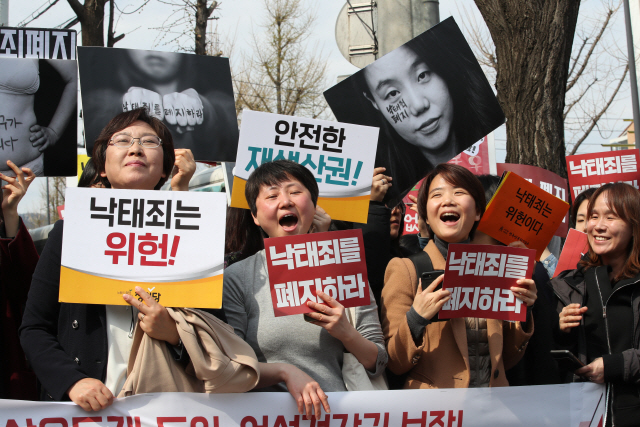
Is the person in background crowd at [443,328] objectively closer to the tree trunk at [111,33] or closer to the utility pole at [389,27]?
the utility pole at [389,27]

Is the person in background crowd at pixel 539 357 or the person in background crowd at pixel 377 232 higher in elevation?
the person in background crowd at pixel 377 232

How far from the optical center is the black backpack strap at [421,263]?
116 inches

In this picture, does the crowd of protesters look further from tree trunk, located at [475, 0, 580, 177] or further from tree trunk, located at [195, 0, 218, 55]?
tree trunk, located at [195, 0, 218, 55]

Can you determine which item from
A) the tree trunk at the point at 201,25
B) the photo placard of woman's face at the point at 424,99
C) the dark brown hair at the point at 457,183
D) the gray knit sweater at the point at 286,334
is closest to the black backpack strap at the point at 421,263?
the dark brown hair at the point at 457,183

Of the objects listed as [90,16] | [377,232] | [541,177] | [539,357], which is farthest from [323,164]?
[90,16]

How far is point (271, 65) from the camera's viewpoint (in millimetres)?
24297

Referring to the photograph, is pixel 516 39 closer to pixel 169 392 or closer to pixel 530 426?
pixel 530 426

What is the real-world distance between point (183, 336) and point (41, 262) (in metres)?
0.65

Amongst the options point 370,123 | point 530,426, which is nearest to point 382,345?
point 530,426

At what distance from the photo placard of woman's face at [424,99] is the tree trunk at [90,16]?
6968 millimetres

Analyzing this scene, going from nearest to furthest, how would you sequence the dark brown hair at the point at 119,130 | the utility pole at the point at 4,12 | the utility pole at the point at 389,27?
the dark brown hair at the point at 119,130 → the utility pole at the point at 389,27 → the utility pole at the point at 4,12

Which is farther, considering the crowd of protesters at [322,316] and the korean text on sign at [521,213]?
the korean text on sign at [521,213]

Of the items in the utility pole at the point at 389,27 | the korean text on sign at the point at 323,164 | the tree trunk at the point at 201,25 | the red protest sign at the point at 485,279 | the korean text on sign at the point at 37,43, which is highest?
the tree trunk at the point at 201,25

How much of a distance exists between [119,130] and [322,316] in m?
1.12
